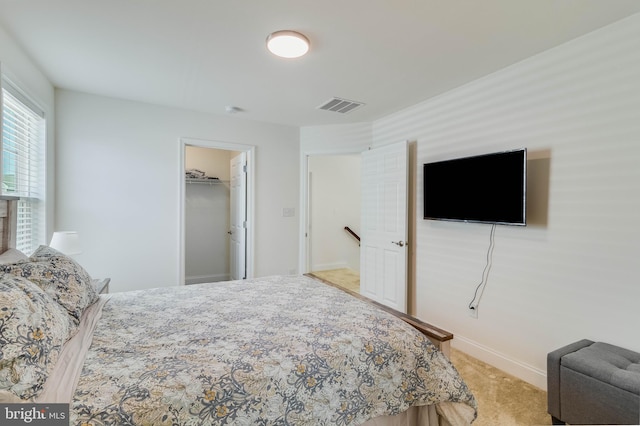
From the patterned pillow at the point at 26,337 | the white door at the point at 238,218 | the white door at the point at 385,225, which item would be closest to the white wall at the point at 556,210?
the white door at the point at 385,225

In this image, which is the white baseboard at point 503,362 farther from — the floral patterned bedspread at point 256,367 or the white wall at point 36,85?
the white wall at point 36,85

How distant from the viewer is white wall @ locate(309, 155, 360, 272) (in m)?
6.09

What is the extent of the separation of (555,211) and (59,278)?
10.2 feet

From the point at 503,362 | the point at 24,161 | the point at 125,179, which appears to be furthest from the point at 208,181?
the point at 503,362

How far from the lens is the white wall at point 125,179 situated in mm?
3113

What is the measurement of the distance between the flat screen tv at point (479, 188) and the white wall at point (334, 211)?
3.19 meters

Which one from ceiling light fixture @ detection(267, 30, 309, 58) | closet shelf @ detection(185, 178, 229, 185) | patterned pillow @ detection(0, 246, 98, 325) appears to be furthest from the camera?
closet shelf @ detection(185, 178, 229, 185)

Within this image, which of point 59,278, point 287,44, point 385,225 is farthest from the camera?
point 385,225

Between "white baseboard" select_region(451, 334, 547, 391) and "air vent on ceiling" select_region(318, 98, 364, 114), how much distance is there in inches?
102

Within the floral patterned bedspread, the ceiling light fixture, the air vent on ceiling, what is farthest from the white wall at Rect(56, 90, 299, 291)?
the ceiling light fixture

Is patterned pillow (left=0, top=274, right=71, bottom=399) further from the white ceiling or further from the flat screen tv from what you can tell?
the flat screen tv

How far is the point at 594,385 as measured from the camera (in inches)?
64.5

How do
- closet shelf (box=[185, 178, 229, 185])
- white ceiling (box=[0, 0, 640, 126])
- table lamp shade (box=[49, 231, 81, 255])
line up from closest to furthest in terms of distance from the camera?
white ceiling (box=[0, 0, 640, 126])
table lamp shade (box=[49, 231, 81, 255])
closet shelf (box=[185, 178, 229, 185])

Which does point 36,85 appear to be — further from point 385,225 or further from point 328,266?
point 328,266
